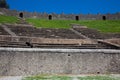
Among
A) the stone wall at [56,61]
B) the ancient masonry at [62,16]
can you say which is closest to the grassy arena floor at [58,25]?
the ancient masonry at [62,16]

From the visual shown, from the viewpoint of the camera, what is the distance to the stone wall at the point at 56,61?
14852 millimetres

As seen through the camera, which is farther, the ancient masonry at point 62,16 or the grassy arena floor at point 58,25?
the ancient masonry at point 62,16

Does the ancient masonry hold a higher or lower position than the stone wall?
higher

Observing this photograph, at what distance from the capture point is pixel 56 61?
15.8 metres

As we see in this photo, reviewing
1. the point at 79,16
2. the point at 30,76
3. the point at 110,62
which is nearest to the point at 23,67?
the point at 30,76

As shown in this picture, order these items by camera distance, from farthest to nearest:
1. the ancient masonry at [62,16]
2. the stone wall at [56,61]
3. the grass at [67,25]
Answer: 1. the ancient masonry at [62,16]
2. the grass at [67,25]
3. the stone wall at [56,61]

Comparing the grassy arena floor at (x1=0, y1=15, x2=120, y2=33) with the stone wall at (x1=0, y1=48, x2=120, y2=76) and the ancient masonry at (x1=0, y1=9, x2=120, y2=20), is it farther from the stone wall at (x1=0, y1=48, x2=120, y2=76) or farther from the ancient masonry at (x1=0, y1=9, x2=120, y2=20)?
the stone wall at (x1=0, y1=48, x2=120, y2=76)

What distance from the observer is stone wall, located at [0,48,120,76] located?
1485cm

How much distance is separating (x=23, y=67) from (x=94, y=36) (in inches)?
702

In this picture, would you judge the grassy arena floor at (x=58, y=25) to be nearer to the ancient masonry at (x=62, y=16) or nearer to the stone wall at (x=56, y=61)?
the ancient masonry at (x=62, y=16)

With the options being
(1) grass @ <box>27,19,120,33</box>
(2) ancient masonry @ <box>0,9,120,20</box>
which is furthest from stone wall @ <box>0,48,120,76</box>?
(2) ancient masonry @ <box>0,9,120,20</box>

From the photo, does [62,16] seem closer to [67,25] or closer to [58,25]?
[67,25]

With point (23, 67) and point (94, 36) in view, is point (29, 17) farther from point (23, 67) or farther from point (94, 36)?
point (23, 67)

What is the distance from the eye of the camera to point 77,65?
1614 centimetres
